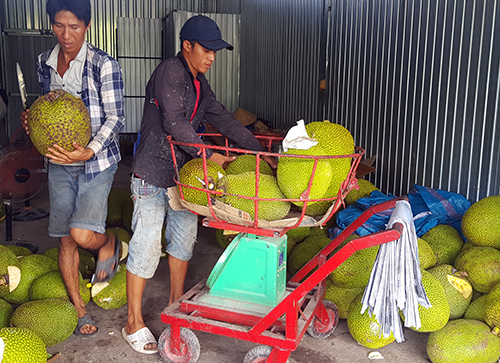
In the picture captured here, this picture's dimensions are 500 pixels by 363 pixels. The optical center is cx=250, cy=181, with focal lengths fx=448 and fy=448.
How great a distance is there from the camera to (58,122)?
2010 mm

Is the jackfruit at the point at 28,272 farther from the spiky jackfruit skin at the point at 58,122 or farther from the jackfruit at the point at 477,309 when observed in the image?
the jackfruit at the point at 477,309

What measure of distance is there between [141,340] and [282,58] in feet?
14.7

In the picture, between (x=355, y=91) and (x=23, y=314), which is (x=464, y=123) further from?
(x=23, y=314)

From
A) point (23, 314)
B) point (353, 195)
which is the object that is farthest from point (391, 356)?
point (23, 314)

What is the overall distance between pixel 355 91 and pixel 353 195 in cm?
105

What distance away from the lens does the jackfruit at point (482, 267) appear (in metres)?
2.33

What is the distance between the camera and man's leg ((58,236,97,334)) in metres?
2.43

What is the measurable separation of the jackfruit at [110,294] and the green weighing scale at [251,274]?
0.89 meters

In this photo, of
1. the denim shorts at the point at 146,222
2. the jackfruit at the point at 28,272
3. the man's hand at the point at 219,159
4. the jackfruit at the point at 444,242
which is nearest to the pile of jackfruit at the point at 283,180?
the man's hand at the point at 219,159

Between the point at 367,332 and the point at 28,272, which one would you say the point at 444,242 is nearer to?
the point at 367,332

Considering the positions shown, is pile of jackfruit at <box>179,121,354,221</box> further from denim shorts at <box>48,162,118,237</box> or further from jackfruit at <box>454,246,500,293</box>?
jackfruit at <box>454,246,500,293</box>

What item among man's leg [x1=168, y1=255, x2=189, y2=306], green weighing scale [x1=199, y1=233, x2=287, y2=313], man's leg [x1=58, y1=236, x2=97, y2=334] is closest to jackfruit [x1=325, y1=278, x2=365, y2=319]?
green weighing scale [x1=199, y1=233, x2=287, y2=313]

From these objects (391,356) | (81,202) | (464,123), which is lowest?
(391,356)

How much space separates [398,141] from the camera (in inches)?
134
